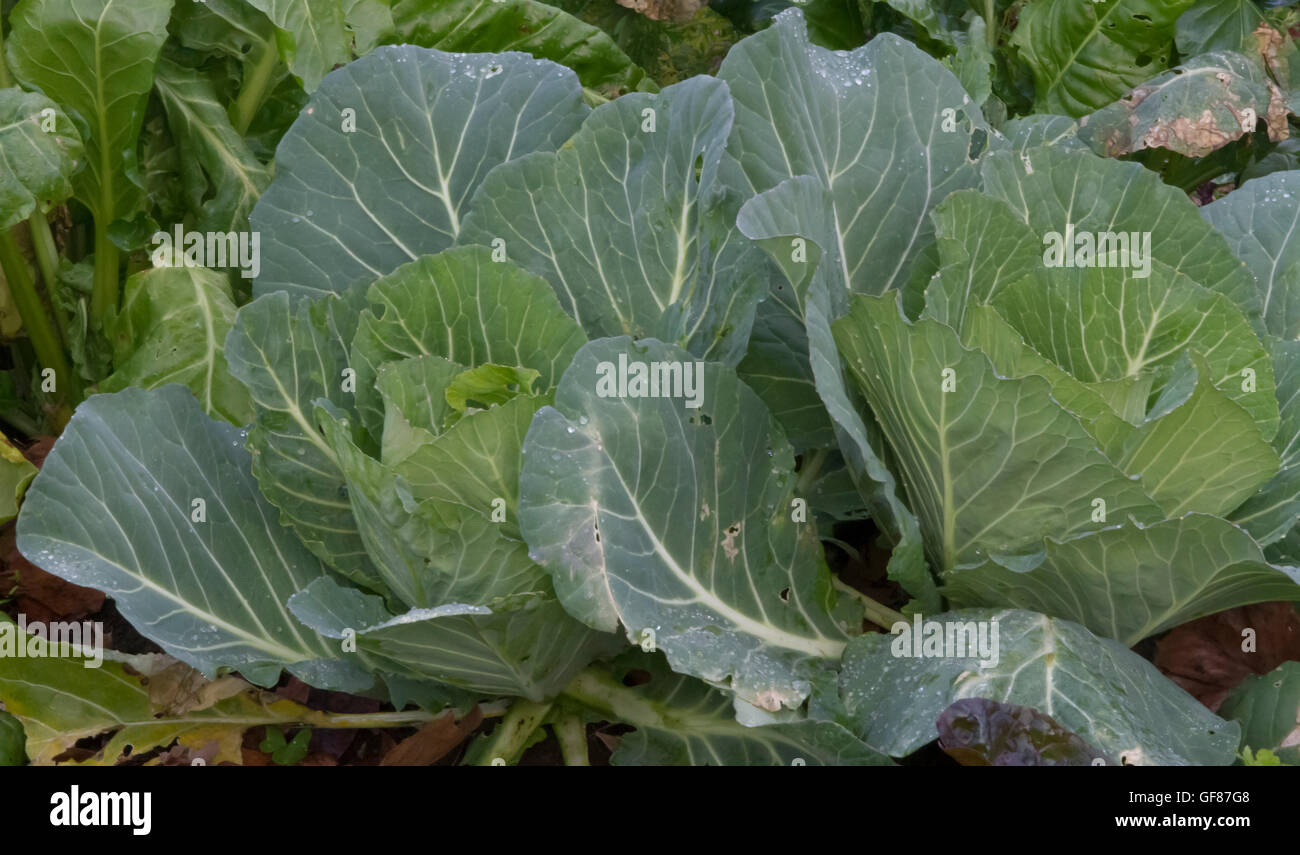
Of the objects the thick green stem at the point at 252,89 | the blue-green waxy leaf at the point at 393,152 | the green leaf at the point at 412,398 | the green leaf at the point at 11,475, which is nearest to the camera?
the green leaf at the point at 412,398

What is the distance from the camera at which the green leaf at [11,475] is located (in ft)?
7.81

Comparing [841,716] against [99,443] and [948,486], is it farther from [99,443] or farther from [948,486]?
[99,443]

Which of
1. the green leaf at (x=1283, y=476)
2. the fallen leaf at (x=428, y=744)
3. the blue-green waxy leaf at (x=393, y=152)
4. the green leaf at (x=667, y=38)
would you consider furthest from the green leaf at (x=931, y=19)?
the fallen leaf at (x=428, y=744)

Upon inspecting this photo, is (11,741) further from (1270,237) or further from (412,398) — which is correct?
(1270,237)

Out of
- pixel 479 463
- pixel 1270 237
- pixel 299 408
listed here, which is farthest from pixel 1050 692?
pixel 299 408

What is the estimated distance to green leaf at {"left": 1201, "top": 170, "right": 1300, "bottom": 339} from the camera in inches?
87.2

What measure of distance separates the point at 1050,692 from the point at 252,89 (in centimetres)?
223

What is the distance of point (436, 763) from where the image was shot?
2078mm

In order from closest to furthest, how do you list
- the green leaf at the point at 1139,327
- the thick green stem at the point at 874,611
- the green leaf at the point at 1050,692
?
1. the green leaf at the point at 1050,692
2. the green leaf at the point at 1139,327
3. the thick green stem at the point at 874,611

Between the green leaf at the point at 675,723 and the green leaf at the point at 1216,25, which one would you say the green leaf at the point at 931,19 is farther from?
the green leaf at the point at 675,723

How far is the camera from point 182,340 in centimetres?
244

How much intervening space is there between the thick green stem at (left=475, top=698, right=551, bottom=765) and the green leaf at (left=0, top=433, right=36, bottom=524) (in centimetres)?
111

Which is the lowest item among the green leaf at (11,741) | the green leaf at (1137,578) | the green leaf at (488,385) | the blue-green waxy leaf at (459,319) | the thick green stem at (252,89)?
the green leaf at (11,741)
